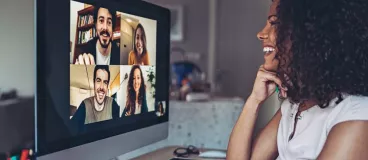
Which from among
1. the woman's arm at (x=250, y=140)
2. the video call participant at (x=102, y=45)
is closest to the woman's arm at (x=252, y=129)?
the woman's arm at (x=250, y=140)

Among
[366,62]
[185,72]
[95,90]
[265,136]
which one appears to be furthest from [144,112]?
[185,72]

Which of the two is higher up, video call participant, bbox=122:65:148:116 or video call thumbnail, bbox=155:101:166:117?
video call participant, bbox=122:65:148:116

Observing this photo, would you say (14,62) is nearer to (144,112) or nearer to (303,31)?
(144,112)

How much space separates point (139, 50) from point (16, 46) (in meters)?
0.46

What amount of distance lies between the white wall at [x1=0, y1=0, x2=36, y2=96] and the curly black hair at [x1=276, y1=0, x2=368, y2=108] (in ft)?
2.69

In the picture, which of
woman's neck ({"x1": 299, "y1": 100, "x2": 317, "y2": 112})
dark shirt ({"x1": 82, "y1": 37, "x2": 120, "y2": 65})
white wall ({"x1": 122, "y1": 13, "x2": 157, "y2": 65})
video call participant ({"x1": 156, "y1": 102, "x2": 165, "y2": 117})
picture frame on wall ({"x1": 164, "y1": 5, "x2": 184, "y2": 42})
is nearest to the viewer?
dark shirt ({"x1": 82, "y1": 37, "x2": 120, "y2": 65})

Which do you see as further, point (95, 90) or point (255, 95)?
point (255, 95)

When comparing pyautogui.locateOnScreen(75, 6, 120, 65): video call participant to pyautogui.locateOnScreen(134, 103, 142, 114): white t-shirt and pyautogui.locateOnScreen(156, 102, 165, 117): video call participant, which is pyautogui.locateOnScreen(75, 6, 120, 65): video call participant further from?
pyautogui.locateOnScreen(156, 102, 165, 117): video call participant

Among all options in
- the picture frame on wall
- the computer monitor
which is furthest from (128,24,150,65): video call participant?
the picture frame on wall

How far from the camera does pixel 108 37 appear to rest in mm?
1004

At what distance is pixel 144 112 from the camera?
1.21 meters

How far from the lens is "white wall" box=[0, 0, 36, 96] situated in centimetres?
134

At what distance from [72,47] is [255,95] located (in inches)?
24.4

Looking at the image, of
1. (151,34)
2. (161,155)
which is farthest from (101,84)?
(161,155)
